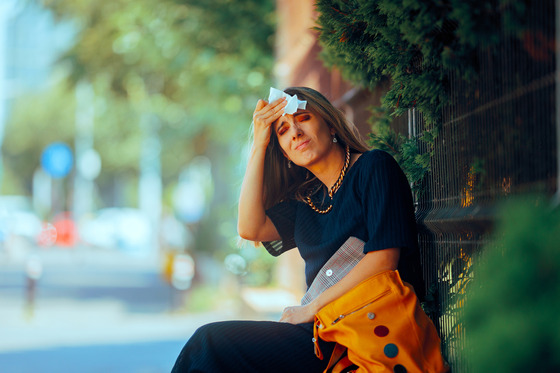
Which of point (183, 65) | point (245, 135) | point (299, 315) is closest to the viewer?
point (299, 315)

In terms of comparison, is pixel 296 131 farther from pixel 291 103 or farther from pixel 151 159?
pixel 151 159

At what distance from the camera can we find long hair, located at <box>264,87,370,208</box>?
3.39 m

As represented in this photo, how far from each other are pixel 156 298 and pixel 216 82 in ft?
18.3

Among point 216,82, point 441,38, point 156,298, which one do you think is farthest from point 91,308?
point 441,38

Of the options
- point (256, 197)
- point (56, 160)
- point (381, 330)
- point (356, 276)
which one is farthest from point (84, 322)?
point (56, 160)

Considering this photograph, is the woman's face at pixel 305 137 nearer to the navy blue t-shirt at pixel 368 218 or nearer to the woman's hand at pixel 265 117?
the woman's hand at pixel 265 117

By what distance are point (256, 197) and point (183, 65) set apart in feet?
35.5

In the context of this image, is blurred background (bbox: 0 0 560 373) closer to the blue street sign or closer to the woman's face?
the blue street sign

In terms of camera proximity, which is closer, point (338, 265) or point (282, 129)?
point (338, 265)

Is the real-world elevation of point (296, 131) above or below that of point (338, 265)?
above

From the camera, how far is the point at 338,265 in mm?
2969

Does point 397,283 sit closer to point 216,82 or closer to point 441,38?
point 441,38

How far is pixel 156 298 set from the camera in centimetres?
1591

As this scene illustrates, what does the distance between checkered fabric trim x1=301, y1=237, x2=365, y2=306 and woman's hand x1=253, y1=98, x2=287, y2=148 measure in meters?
0.74
